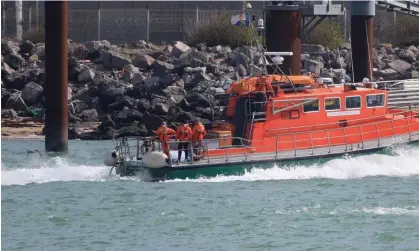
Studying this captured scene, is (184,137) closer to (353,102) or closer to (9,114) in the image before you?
(353,102)

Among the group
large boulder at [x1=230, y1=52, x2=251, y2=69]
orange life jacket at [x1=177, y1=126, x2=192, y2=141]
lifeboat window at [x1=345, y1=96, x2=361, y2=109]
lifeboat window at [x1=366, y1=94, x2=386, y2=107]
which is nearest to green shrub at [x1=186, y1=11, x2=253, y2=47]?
large boulder at [x1=230, y1=52, x2=251, y2=69]

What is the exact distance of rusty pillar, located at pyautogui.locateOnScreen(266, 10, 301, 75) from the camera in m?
35.3

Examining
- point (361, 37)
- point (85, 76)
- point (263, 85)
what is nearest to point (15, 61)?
point (85, 76)

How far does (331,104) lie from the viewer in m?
26.6

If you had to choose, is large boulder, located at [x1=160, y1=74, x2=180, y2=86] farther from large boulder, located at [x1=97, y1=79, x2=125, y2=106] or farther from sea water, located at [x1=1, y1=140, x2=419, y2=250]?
sea water, located at [x1=1, y1=140, x2=419, y2=250]

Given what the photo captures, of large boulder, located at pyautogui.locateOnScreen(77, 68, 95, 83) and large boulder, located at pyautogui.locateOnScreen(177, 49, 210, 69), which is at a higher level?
large boulder, located at pyautogui.locateOnScreen(177, 49, 210, 69)

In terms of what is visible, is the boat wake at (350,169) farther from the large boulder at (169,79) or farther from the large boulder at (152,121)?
the large boulder at (169,79)

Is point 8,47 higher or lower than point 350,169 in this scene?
higher

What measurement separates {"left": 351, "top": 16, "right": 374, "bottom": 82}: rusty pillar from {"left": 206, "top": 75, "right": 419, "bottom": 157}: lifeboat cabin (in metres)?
9.28

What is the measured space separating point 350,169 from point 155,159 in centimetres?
450

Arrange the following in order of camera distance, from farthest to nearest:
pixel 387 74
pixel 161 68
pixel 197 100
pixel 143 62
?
1. pixel 143 62
2. pixel 161 68
3. pixel 387 74
4. pixel 197 100

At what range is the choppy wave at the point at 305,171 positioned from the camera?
25.6 meters

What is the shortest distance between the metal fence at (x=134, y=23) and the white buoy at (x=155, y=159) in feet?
95.3

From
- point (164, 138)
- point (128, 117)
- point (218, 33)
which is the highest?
point (218, 33)
